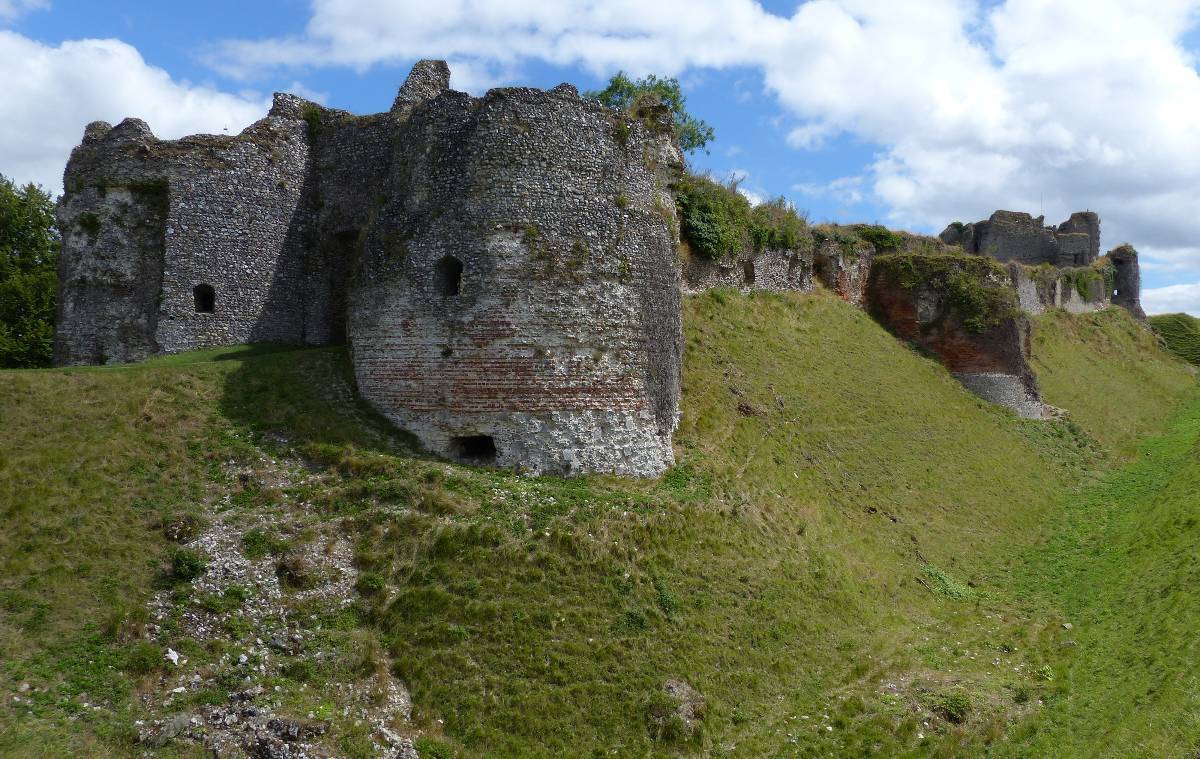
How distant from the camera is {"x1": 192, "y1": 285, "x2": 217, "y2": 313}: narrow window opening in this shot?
19891 millimetres

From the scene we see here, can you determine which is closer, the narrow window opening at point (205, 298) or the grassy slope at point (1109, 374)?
the narrow window opening at point (205, 298)

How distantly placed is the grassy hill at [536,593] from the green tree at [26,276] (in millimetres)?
12443

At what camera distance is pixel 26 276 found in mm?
27469

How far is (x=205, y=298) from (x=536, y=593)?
12695 millimetres

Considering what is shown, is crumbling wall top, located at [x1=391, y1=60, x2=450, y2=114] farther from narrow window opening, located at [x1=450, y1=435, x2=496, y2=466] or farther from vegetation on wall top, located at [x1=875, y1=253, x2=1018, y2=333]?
vegetation on wall top, located at [x1=875, y1=253, x2=1018, y2=333]

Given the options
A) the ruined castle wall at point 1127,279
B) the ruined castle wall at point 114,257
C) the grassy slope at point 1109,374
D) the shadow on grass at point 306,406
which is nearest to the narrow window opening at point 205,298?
the ruined castle wall at point 114,257

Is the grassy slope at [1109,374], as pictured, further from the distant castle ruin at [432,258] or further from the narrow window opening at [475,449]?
the narrow window opening at [475,449]

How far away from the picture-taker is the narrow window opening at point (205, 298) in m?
19.9

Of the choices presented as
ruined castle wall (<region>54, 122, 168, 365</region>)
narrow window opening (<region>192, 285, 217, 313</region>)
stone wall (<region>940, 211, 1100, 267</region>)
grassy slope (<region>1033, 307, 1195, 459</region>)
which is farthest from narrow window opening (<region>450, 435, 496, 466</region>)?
stone wall (<region>940, 211, 1100, 267</region>)

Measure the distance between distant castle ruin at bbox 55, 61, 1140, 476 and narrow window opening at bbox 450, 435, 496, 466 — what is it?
0.04m

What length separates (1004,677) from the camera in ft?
44.4

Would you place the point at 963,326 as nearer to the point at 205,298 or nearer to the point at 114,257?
the point at 205,298

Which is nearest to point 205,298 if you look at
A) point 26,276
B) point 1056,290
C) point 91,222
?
point 91,222

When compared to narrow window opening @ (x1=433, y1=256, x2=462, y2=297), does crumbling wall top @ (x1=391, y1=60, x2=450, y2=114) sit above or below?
above
